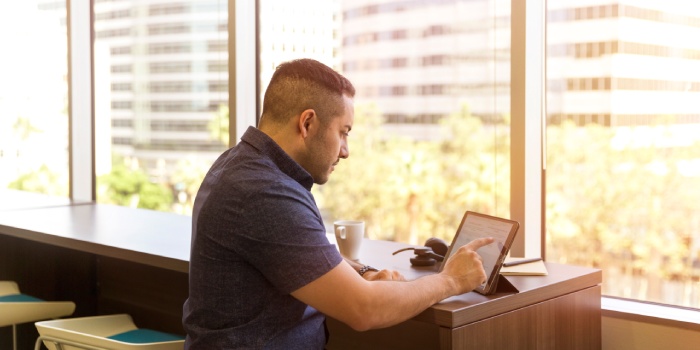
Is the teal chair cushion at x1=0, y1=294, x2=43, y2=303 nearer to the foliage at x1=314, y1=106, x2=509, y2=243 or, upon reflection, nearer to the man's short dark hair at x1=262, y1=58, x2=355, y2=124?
the foliage at x1=314, y1=106, x2=509, y2=243

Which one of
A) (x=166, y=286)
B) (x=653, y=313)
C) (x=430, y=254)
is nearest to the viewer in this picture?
(x=430, y=254)

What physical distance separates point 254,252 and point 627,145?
1.42 meters

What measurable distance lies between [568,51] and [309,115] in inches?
48.4

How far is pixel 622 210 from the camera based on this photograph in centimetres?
258

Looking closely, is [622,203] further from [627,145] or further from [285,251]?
[285,251]

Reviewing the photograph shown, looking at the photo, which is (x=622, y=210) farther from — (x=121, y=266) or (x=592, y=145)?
(x=121, y=266)

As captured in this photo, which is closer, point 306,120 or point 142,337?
point 306,120

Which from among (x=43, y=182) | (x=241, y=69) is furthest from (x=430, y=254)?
(x=43, y=182)

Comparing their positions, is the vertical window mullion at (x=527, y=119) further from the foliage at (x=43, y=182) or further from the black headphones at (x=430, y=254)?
the foliage at (x=43, y=182)

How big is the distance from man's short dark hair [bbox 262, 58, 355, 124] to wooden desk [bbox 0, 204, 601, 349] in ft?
1.70

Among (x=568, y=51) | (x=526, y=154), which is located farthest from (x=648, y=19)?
(x=526, y=154)

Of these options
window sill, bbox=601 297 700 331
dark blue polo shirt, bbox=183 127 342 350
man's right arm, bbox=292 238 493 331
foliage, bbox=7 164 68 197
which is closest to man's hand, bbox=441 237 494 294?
man's right arm, bbox=292 238 493 331

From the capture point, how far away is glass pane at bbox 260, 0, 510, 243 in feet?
9.51

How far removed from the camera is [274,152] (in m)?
1.78
